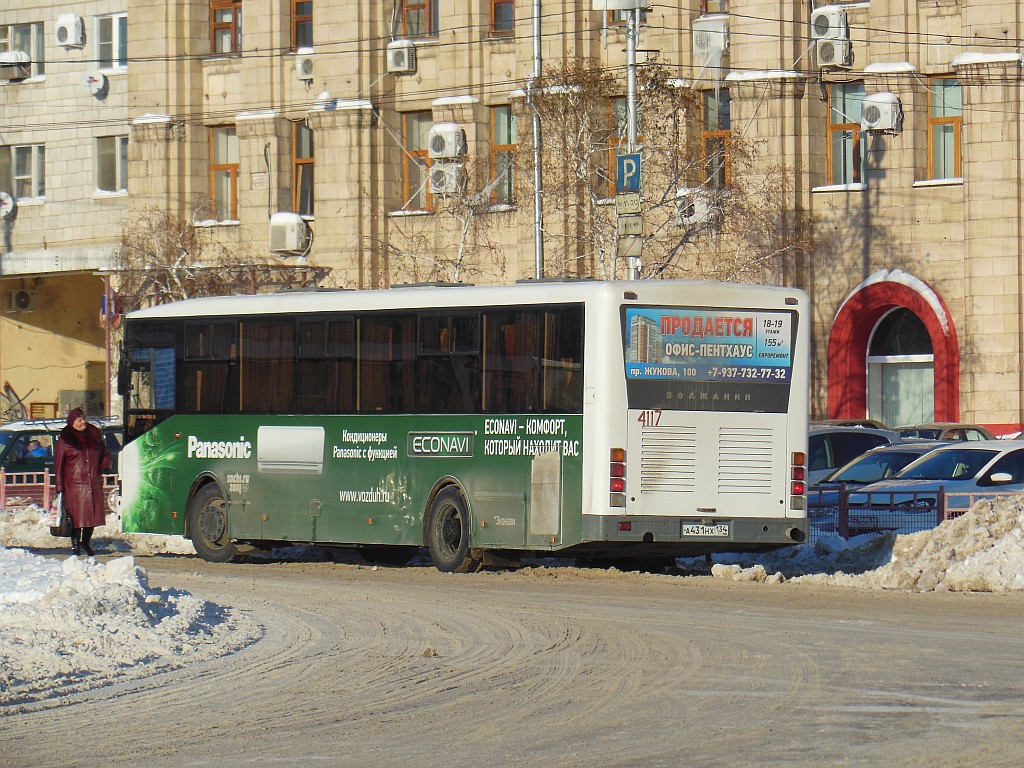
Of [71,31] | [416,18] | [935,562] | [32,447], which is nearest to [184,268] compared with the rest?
[416,18]

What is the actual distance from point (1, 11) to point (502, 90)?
16.5 meters

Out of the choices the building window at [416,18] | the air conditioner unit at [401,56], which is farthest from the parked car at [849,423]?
the building window at [416,18]

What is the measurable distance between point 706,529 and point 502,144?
27.4 meters

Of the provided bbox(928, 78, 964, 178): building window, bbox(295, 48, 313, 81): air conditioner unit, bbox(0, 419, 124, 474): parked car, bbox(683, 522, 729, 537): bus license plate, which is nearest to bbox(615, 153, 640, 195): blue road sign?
bbox(0, 419, 124, 474): parked car

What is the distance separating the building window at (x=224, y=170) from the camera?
51000 mm

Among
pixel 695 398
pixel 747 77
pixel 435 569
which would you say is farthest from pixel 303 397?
pixel 747 77

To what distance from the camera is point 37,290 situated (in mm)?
57375

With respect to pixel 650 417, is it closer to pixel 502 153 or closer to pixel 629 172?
pixel 629 172

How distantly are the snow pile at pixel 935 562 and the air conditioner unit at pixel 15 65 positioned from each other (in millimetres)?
36652

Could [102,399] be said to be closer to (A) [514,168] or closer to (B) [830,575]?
(A) [514,168]

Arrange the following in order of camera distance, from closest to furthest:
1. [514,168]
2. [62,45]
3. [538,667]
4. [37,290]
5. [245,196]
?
[538,667] → [514,168] → [245,196] → [62,45] → [37,290]

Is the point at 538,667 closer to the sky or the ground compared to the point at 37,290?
closer to the ground

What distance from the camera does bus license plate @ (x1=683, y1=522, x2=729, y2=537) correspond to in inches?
804

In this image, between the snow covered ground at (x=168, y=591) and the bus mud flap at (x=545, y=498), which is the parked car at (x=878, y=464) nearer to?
the snow covered ground at (x=168, y=591)
